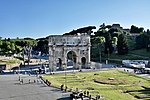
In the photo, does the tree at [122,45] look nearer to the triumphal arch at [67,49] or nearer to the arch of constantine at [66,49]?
the triumphal arch at [67,49]

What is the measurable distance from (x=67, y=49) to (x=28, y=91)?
35630 mm

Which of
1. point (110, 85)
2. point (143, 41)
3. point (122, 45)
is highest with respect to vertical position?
point (143, 41)

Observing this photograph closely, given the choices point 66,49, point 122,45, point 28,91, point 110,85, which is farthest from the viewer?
point 122,45

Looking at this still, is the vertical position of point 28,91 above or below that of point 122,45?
below

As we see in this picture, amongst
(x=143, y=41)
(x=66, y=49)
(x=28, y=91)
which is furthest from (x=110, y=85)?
(x=143, y=41)

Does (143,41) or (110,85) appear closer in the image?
(110,85)

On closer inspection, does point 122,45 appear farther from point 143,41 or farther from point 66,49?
point 66,49

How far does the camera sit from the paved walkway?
4423 cm

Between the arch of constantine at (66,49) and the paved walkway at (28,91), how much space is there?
2196cm

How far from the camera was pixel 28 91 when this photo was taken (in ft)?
165

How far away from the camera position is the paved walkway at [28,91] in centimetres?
4423

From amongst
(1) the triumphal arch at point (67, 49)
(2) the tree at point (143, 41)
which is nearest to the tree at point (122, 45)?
(2) the tree at point (143, 41)

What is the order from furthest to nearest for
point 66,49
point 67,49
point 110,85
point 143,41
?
1. point 143,41
2. point 67,49
3. point 66,49
4. point 110,85

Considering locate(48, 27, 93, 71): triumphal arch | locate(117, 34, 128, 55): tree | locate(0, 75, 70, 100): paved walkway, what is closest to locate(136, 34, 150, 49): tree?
locate(117, 34, 128, 55): tree
